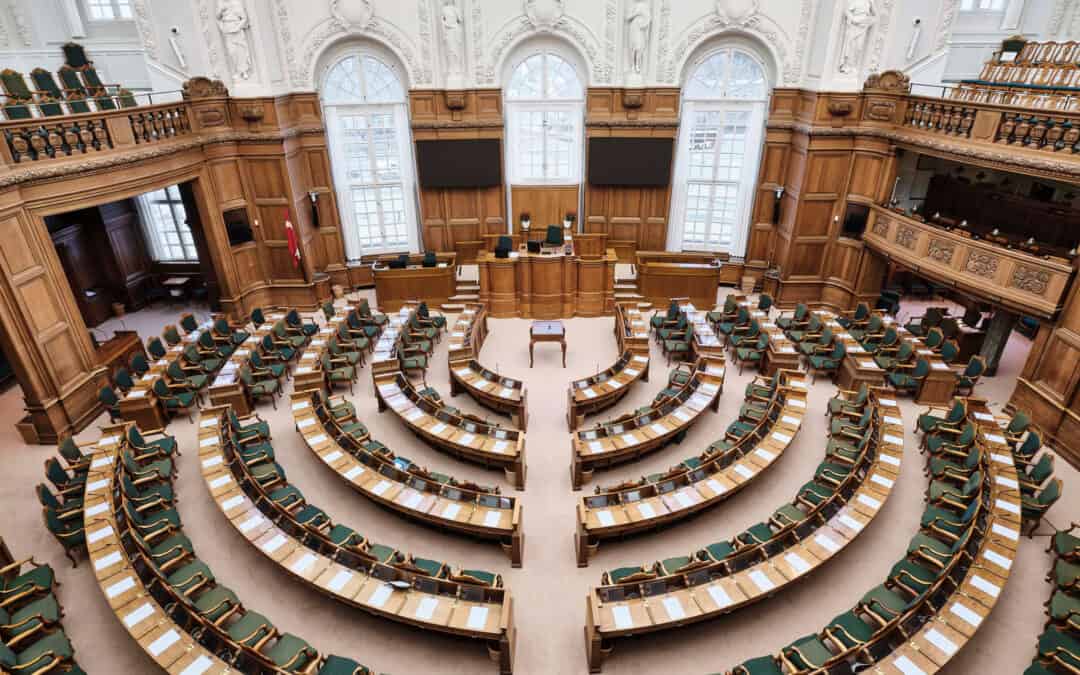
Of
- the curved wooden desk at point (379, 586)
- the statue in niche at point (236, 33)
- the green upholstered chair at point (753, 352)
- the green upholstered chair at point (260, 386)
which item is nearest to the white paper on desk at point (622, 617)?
the curved wooden desk at point (379, 586)

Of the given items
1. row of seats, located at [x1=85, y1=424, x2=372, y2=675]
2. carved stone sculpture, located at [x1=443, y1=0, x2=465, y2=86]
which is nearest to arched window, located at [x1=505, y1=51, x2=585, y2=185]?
carved stone sculpture, located at [x1=443, y1=0, x2=465, y2=86]

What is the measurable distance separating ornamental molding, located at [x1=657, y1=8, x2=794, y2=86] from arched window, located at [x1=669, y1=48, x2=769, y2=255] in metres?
0.59

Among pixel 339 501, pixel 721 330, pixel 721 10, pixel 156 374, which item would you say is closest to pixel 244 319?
pixel 156 374

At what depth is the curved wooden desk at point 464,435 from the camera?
33.0ft

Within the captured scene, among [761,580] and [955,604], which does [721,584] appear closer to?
[761,580]

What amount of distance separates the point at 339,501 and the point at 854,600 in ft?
26.8

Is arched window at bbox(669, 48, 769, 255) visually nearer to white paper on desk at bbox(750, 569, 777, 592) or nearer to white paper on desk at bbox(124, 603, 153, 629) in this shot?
white paper on desk at bbox(750, 569, 777, 592)

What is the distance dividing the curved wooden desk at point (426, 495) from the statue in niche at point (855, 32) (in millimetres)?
13943

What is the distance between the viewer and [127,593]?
7.08 metres

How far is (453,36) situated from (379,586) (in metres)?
14.5

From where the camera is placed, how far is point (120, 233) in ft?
56.0

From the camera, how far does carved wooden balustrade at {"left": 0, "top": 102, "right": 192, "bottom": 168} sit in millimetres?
10266

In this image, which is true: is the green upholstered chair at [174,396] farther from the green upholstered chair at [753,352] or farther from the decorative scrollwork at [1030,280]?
the decorative scrollwork at [1030,280]

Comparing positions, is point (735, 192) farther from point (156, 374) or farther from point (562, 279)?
point (156, 374)
